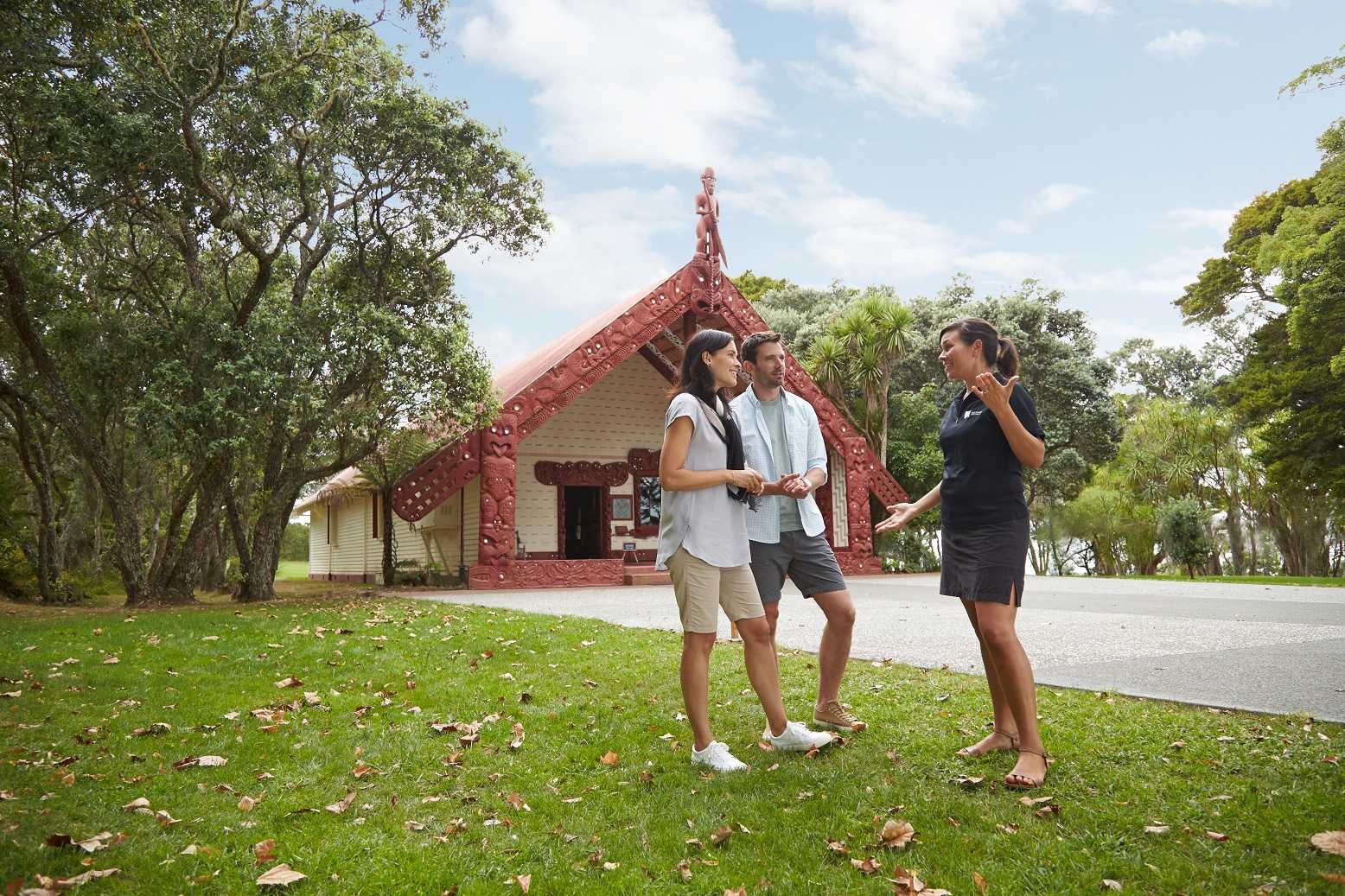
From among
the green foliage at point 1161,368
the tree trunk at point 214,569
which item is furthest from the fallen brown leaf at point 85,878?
the green foliage at point 1161,368

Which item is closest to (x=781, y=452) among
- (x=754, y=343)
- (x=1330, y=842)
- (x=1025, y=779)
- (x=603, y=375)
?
(x=754, y=343)

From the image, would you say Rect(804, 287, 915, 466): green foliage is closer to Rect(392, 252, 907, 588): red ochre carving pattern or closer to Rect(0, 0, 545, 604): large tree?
Rect(392, 252, 907, 588): red ochre carving pattern

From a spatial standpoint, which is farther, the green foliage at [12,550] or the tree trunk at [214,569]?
the tree trunk at [214,569]

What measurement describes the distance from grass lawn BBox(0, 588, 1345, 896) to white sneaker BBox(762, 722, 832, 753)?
0.09 m

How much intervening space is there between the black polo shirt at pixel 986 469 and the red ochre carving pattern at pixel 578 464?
11.3 metres

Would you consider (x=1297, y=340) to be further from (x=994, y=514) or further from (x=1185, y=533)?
(x=994, y=514)

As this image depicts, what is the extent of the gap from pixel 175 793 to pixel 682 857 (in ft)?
7.15

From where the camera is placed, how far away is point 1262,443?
24.0 m

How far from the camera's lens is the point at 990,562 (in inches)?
145

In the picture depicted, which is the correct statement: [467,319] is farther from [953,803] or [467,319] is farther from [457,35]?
[953,803]

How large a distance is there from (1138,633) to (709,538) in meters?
5.59

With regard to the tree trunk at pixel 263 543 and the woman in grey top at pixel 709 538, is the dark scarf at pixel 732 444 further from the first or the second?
the tree trunk at pixel 263 543

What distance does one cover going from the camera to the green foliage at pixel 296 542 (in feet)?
193

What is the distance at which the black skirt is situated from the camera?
12.0 feet
